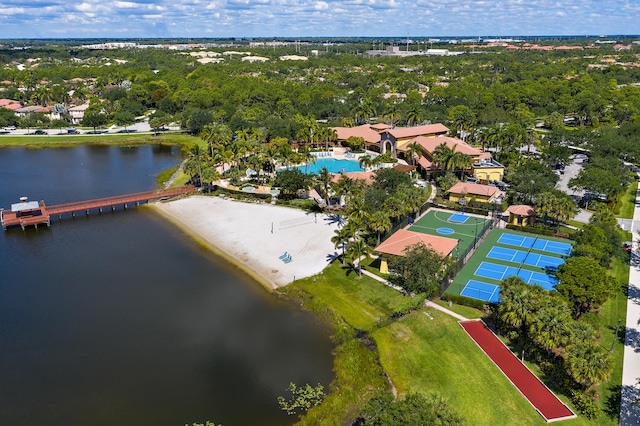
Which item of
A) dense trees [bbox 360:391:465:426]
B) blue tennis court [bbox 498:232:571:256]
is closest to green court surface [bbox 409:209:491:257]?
blue tennis court [bbox 498:232:571:256]

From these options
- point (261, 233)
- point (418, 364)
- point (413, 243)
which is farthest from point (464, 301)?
point (261, 233)

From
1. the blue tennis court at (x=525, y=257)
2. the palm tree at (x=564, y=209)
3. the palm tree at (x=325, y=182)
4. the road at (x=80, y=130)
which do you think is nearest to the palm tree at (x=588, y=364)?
the blue tennis court at (x=525, y=257)

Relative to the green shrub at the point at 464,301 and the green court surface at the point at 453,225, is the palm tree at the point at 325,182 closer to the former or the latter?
the green court surface at the point at 453,225

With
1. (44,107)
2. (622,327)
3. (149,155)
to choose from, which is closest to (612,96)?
(622,327)

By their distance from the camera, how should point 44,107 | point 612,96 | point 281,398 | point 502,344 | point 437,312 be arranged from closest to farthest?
point 281,398 < point 502,344 < point 437,312 < point 612,96 < point 44,107

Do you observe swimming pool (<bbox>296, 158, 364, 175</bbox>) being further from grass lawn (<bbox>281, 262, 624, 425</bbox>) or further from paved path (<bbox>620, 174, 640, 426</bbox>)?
paved path (<bbox>620, 174, 640, 426</bbox>)

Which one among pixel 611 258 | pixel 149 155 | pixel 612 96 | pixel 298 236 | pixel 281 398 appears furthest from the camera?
pixel 612 96

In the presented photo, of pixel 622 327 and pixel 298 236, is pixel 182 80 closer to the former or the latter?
pixel 298 236
